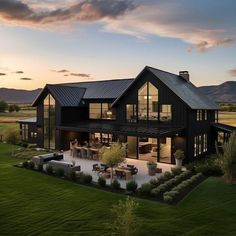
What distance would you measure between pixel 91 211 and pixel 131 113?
55.0ft

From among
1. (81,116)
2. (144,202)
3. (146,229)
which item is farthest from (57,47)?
(146,229)

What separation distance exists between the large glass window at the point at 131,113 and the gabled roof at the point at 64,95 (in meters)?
8.11

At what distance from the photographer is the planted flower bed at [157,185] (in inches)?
623

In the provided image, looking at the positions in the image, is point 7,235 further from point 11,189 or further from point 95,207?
point 11,189

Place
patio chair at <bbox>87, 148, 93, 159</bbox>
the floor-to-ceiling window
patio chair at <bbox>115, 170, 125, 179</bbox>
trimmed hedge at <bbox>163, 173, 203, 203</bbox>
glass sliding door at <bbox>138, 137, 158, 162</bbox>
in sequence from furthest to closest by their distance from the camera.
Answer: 1. the floor-to-ceiling window
2. patio chair at <bbox>87, 148, 93, 159</bbox>
3. glass sliding door at <bbox>138, 137, 158, 162</bbox>
4. patio chair at <bbox>115, 170, 125, 179</bbox>
5. trimmed hedge at <bbox>163, 173, 203, 203</bbox>

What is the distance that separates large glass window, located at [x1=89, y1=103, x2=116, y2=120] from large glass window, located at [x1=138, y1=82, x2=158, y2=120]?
5.42 meters

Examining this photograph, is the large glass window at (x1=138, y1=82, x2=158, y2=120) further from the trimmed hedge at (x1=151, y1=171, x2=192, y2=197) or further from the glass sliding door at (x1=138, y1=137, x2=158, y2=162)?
the trimmed hedge at (x1=151, y1=171, x2=192, y2=197)

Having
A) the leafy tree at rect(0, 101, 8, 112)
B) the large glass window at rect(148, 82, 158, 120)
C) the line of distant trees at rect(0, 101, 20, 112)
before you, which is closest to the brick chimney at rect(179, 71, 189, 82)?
the large glass window at rect(148, 82, 158, 120)

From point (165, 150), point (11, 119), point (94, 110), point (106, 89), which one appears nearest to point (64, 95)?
point (94, 110)

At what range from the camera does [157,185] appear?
17969 millimetres

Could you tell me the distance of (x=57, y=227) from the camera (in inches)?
479

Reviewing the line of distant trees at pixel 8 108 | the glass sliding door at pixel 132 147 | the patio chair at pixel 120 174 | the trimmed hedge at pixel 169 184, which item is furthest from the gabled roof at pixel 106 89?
the line of distant trees at pixel 8 108

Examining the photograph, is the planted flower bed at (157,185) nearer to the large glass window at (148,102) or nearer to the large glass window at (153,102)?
the large glass window at (153,102)

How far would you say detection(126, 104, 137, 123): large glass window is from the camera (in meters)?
29.2
